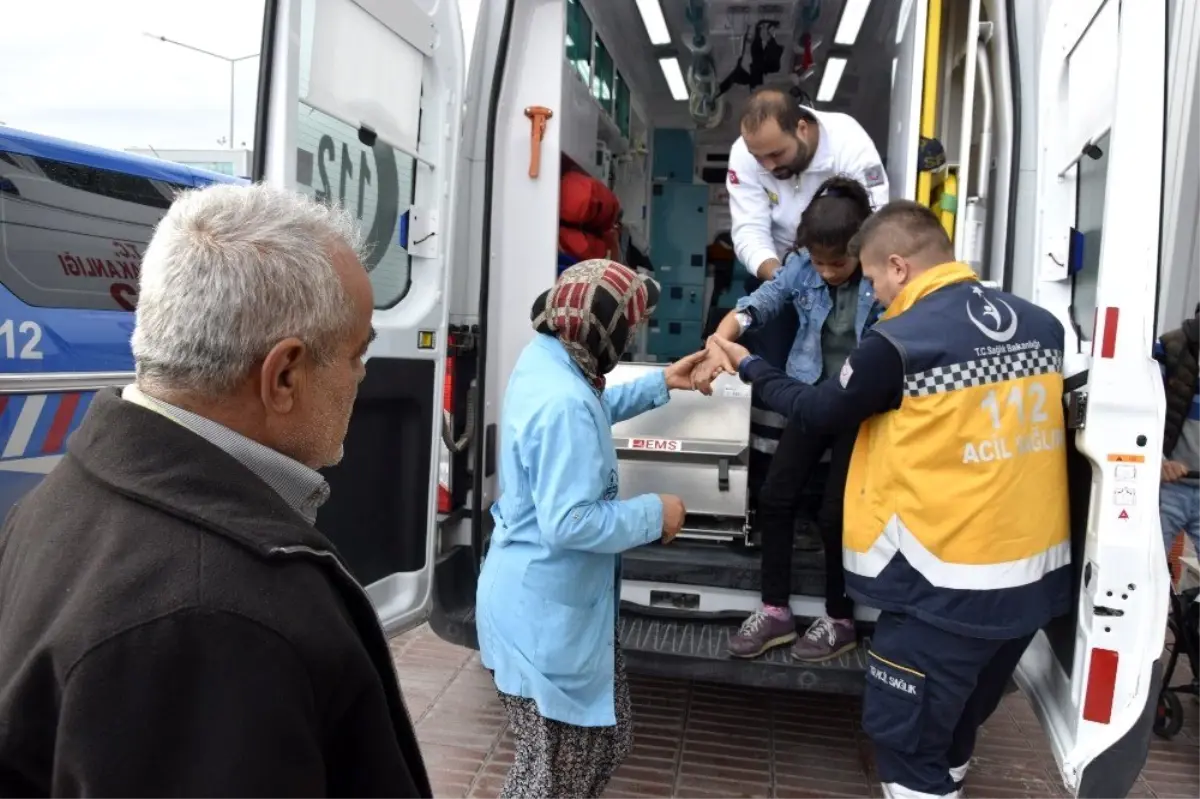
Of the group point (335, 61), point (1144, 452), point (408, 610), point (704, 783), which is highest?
point (335, 61)

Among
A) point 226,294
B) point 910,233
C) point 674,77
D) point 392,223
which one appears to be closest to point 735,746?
point 910,233

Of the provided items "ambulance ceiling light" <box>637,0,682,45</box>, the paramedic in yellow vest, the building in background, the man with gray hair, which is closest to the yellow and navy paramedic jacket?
the paramedic in yellow vest

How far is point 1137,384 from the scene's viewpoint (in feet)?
6.53

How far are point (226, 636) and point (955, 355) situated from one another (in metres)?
1.81

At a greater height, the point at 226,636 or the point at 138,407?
the point at 138,407

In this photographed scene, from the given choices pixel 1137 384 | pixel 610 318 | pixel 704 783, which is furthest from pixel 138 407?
pixel 704 783

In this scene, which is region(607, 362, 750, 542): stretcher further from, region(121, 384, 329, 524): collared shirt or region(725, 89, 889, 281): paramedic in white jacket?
region(121, 384, 329, 524): collared shirt

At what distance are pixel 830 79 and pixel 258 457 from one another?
5.66 meters

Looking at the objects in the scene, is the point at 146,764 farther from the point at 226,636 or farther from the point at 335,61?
the point at 335,61

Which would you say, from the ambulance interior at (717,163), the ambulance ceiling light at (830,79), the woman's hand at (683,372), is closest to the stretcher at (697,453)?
the ambulance interior at (717,163)

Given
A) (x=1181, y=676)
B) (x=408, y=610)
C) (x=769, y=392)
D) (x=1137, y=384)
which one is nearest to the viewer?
(x=1137, y=384)

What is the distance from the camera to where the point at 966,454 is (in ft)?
7.04

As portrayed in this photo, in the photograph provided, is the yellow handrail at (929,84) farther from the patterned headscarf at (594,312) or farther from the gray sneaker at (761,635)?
the gray sneaker at (761,635)

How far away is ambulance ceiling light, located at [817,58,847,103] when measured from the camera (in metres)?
5.59
